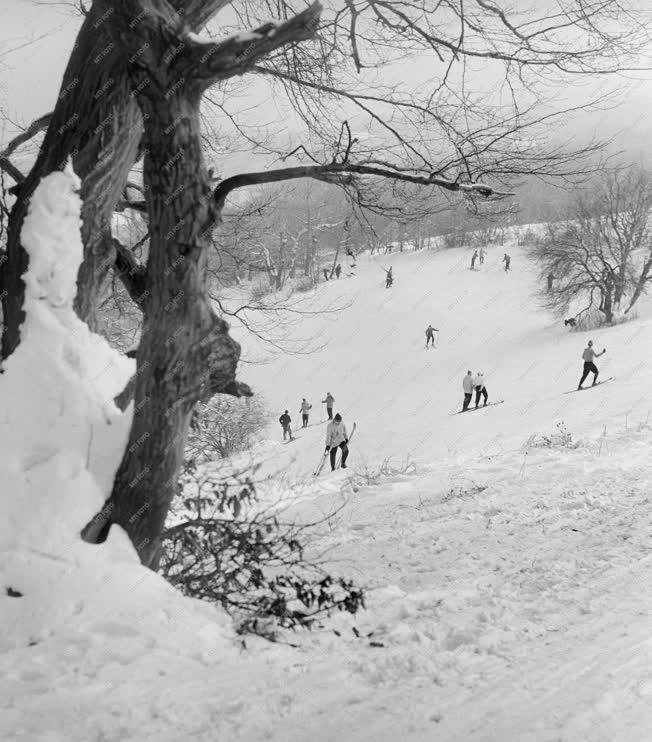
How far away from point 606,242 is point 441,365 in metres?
12.4

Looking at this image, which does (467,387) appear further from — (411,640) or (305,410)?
(411,640)

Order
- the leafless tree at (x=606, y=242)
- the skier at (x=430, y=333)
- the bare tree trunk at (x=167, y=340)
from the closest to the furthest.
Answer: the bare tree trunk at (x=167, y=340) → the leafless tree at (x=606, y=242) → the skier at (x=430, y=333)

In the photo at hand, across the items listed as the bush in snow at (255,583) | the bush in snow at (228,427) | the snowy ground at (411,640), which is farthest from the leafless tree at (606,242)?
the bush in snow at (255,583)

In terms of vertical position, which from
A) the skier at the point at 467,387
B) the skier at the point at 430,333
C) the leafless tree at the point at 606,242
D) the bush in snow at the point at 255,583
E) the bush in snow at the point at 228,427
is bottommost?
the bush in snow at the point at 228,427

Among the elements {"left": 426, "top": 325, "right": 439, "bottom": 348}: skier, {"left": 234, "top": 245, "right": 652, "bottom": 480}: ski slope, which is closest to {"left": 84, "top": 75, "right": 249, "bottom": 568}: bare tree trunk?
{"left": 234, "top": 245, "right": 652, "bottom": 480}: ski slope

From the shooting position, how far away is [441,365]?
2641 centimetres

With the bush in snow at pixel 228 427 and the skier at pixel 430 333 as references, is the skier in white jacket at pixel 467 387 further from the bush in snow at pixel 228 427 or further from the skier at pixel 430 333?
the skier at pixel 430 333

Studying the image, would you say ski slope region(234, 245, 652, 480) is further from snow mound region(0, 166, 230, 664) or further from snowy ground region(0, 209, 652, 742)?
snowy ground region(0, 209, 652, 742)

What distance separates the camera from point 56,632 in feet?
7.59

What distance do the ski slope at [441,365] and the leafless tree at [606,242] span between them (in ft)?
5.79

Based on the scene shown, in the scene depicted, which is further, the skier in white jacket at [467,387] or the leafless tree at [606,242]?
the leafless tree at [606,242]

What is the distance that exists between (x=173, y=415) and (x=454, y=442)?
422 inches

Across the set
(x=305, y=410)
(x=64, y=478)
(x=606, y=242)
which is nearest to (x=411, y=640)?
(x=64, y=478)

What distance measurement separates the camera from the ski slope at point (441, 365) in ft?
43.7
